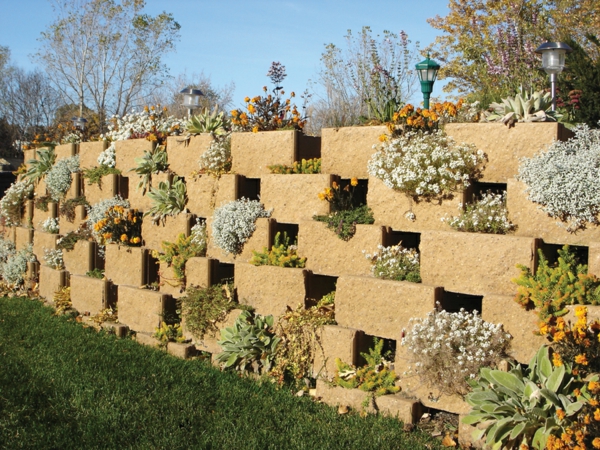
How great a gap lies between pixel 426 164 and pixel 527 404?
6.84 ft

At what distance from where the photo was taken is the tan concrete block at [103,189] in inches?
346

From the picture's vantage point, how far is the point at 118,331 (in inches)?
304

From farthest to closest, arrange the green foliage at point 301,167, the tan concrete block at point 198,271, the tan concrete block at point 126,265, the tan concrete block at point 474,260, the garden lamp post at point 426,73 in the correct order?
1. the garden lamp post at point 426,73
2. the tan concrete block at point 126,265
3. the tan concrete block at point 198,271
4. the green foliage at point 301,167
5. the tan concrete block at point 474,260

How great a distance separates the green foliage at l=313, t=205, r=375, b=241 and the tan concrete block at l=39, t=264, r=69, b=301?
4.85 metres

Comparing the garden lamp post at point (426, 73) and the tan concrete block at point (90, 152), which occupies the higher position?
the garden lamp post at point (426, 73)

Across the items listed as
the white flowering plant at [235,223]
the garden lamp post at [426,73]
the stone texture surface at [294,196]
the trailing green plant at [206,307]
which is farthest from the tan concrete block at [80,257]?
the garden lamp post at [426,73]

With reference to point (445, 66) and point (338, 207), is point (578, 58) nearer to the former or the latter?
point (338, 207)

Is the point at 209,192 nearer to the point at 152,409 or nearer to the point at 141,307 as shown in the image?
the point at 141,307

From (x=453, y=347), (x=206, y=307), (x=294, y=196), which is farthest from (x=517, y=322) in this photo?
(x=206, y=307)

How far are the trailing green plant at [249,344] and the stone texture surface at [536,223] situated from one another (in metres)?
2.36

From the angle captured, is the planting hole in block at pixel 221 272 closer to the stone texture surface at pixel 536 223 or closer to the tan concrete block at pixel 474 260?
the tan concrete block at pixel 474 260

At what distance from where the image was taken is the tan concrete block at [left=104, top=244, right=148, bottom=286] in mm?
7852

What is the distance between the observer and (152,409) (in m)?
5.15

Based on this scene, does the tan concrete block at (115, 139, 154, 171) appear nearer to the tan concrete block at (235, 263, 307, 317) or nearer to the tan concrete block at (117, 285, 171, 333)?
the tan concrete block at (117, 285, 171, 333)
